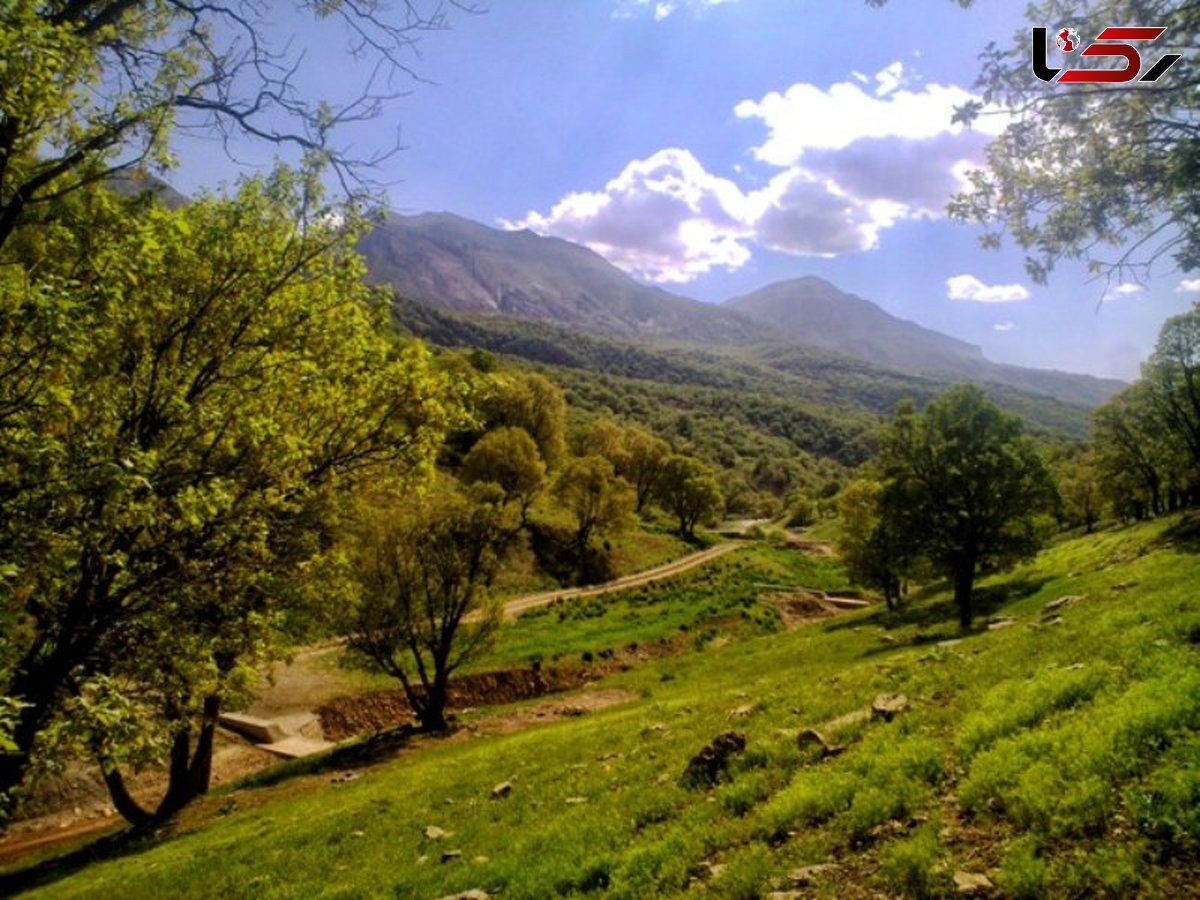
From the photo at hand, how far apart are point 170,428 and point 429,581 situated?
25.0 m

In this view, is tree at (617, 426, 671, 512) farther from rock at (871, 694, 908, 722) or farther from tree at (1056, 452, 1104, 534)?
rock at (871, 694, 908, 722)

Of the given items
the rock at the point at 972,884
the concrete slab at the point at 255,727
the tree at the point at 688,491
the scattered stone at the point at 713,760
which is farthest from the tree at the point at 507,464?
the rock at the point at 972,884

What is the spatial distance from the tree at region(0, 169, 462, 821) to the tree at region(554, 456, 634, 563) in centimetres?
6549

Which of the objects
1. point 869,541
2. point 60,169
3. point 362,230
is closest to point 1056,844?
point 362,230

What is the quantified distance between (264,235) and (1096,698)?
47.6 ft

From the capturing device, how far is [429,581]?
33438 mm

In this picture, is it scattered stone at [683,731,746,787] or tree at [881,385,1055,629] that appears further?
tree at [881,385,1055,629]

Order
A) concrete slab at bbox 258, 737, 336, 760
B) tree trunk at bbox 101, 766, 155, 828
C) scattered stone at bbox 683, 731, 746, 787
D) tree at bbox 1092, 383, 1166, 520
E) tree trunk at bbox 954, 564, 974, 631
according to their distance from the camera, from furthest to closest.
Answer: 1. tree at bbox 1092, 383, 1166, 520
2. tree trunk at bbox 954, 564, 974, 631
3. concrete slab at bbox 258, 737, 336, 760
4. tree trunk at bbox 101, 766, 155, 828
5. scattered stone at bbox 683, 731, 746, 787

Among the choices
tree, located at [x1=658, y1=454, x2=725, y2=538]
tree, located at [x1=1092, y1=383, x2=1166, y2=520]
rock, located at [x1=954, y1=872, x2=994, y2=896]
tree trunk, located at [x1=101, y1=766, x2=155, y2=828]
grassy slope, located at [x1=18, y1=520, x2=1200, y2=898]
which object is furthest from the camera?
tree, located at [x1=658, y1=454, x2=725, y2=538]

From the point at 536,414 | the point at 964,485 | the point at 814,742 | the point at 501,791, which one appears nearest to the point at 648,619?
the point at 964,485

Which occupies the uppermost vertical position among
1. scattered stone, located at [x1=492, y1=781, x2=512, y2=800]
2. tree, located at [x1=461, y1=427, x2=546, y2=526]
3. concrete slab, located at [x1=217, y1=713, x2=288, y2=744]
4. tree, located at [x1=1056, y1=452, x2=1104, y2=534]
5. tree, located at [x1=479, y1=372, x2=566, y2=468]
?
tree, located at [x1=479, y1=372, x2=566, y2=468]

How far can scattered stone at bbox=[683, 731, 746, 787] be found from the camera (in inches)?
481

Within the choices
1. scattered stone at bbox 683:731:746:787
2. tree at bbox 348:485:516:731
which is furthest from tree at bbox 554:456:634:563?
scattered stone at bbox 683:731:746:787

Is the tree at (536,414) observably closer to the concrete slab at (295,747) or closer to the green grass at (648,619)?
the green grass at (648,619)
